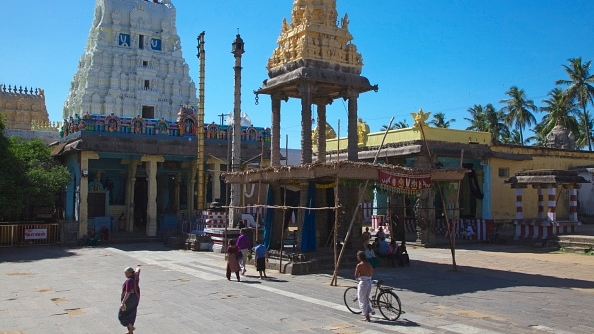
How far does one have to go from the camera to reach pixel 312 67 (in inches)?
739

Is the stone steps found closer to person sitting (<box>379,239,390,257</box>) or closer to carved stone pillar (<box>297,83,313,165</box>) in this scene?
person sitting (<box>379,239,390,257</box>)

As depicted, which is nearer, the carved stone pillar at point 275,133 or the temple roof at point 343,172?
the temple roof at point 343,172

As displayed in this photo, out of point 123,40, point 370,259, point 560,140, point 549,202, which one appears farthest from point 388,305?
point 123,40

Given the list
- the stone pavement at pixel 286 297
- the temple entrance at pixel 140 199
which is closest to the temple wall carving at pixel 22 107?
the temple entrance at pixel 140 199

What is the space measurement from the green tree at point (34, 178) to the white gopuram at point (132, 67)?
13.5 metres

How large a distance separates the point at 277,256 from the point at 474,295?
7.40 metres

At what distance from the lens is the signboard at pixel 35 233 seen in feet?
84.8

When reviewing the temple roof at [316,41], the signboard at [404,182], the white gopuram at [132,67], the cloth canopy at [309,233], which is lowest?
the cloth canopy at [309,233]

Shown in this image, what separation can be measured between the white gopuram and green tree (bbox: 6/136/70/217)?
44.1 ft

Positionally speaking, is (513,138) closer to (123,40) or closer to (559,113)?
(559,113)

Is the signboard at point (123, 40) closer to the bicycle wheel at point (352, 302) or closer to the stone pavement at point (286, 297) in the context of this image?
the stone pavement at point (286, 297)

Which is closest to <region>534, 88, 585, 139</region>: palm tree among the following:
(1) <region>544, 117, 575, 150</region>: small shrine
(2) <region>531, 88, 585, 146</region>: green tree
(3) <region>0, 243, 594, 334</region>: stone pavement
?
(2) <region>531, 88, 585, 146</region>: green tree

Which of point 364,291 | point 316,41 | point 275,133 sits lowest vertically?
point 364,291

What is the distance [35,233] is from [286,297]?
18.2 m
